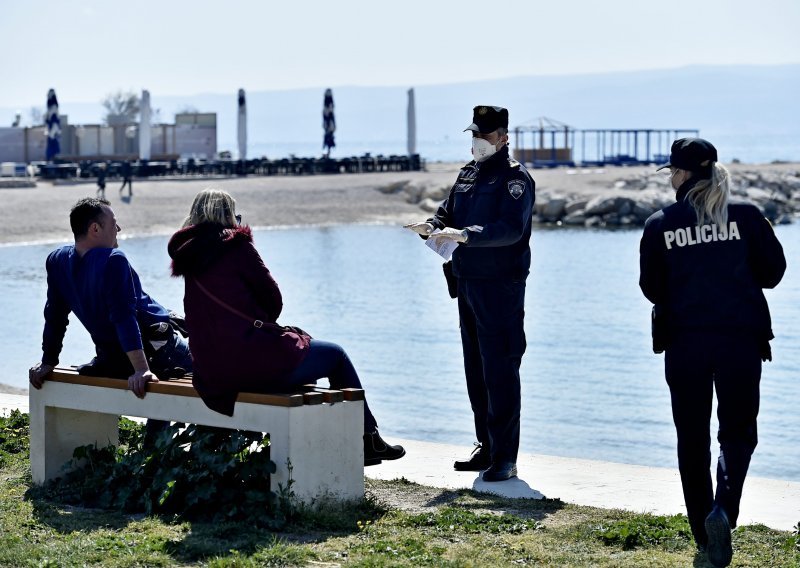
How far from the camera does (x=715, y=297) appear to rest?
4.55 meters

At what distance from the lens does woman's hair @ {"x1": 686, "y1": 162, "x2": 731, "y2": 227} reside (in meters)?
4.54

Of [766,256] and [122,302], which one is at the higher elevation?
[766,256]

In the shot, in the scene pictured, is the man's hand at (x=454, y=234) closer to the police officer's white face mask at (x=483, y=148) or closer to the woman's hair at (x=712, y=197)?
the police officer's white face mask at (x=483, y=148)

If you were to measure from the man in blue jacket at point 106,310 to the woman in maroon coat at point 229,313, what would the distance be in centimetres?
34

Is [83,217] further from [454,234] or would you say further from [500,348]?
[500,348]

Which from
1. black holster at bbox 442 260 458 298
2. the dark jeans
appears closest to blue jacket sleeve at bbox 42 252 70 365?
the dark jeans

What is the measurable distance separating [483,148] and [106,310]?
1884mm

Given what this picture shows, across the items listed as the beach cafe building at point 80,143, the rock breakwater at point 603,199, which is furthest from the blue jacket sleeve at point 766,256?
the beach cafe building at point 80,143

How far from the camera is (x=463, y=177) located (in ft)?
20.7

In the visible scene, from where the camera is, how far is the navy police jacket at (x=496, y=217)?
600 centimetres

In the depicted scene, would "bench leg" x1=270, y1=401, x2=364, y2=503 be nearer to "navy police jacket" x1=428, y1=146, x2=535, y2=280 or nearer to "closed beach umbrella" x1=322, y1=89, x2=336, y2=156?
"navy police jacket" x1=428, y1=146, x2=535, y2=280

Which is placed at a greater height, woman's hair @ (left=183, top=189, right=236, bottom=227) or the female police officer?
woman's hair @ (left=183, top=189, right=236, bottom=227)

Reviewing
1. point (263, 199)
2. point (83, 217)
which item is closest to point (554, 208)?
point (263, 199)

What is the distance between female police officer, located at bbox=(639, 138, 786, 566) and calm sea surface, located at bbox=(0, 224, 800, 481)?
8.46 feet
